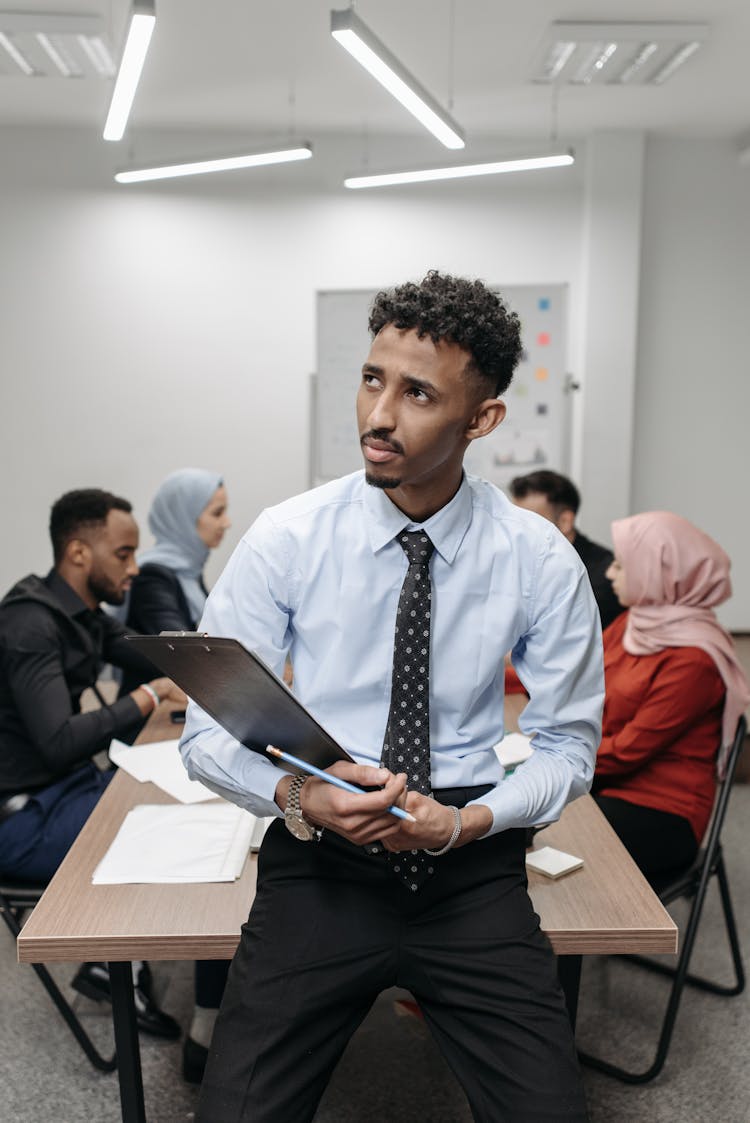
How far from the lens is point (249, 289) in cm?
598

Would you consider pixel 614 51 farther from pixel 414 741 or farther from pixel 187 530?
pixel 414 741

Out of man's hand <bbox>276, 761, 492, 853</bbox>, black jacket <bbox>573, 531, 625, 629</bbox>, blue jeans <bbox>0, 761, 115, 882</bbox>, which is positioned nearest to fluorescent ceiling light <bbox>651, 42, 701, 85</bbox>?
black jacket <bbox>573, 531, 625, 629</bbox>

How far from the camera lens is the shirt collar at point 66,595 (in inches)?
94.7

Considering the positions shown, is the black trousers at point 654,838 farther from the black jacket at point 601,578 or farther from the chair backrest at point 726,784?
the black jacket at point 601,578

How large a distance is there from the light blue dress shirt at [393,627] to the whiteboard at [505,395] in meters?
3.99

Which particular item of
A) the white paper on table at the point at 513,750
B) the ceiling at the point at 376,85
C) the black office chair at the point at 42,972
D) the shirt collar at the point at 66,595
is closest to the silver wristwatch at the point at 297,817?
the white paper on table at the point at 513,750

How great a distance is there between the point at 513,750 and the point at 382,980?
847mm

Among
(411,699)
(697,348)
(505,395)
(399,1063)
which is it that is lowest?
(399,1063)

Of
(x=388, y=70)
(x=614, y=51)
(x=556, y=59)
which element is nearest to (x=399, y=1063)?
(x=388, y=70)

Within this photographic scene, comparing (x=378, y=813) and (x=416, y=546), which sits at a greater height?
(x=416, y=546)

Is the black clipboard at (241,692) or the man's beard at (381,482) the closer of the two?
the black clipboard at (241,692)

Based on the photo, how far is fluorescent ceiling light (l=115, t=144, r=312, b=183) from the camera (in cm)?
468

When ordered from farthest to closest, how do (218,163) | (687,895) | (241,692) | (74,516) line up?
1. (218,163)
2. (74,516)
3. (687,895)
4. (241,692)

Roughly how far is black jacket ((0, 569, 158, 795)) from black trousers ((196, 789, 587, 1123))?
91 cm
